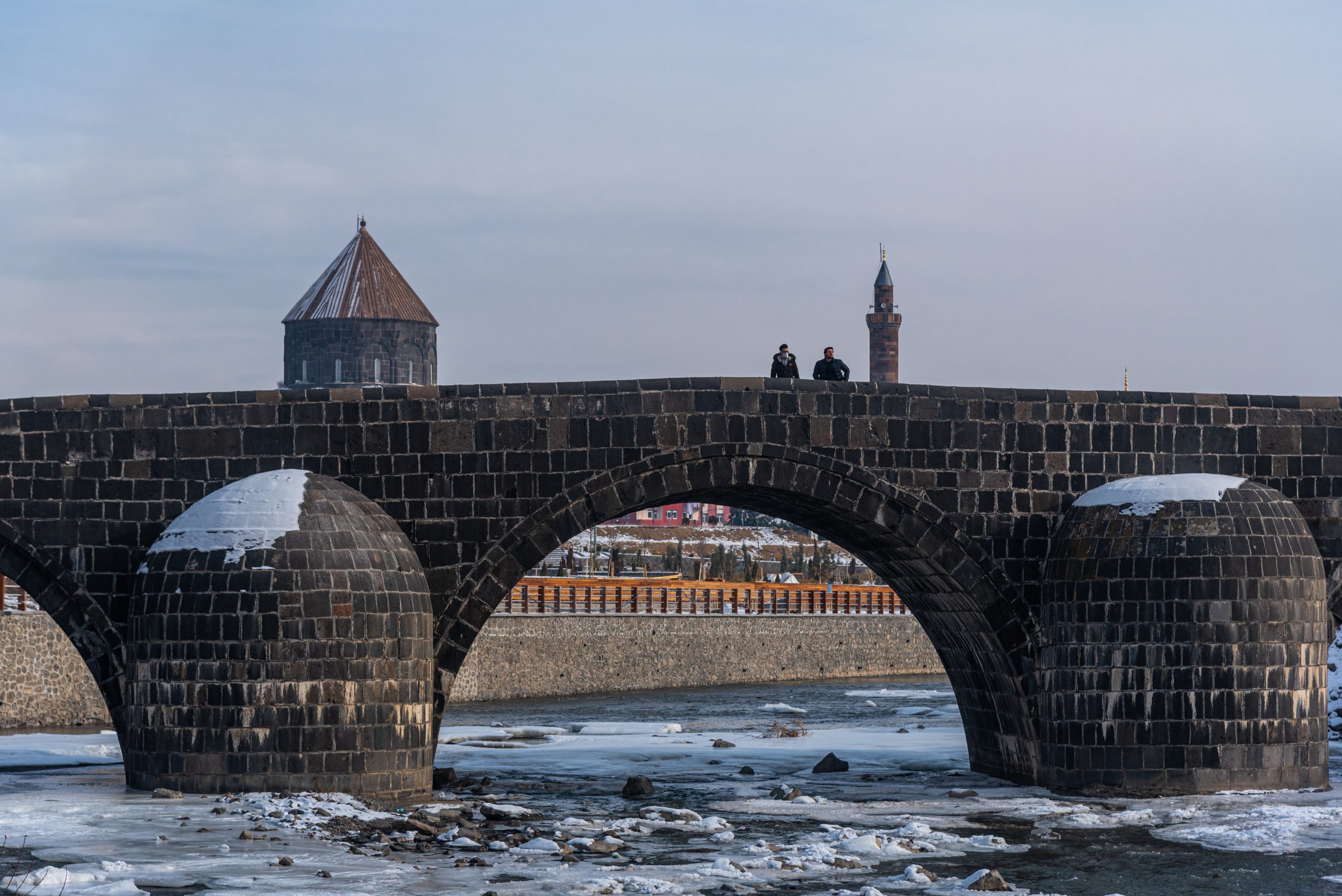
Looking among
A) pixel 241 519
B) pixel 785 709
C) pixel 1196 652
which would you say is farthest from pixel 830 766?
pixel 785 709

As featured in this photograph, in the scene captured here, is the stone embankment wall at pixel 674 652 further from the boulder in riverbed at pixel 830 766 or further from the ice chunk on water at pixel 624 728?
the boulder in riverbed at pixel 830 766

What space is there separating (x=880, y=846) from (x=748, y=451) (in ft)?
16.6

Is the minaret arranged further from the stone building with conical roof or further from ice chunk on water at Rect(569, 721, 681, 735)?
ice chunk on water at Rect(569, 721, 681, 735)

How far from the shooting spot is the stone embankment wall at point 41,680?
30.2 m

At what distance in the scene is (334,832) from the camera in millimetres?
14391

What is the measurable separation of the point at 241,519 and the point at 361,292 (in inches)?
2540

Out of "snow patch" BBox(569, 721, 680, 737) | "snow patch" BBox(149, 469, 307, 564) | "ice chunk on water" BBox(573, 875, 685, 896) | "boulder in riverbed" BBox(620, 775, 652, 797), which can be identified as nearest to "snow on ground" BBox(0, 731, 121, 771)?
"snow patch" BBox(149, 469, 307, 564)

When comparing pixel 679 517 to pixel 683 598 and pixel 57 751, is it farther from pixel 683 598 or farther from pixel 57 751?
pixel 57 751

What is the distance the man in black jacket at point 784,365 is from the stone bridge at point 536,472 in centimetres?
166

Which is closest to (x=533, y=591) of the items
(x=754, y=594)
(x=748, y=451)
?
(x=754, y=594)

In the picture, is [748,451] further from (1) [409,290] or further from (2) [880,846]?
(1) [409,290]

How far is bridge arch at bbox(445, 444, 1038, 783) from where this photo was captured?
1783cm

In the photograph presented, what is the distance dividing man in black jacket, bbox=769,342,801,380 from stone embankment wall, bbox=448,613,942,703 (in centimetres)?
1991

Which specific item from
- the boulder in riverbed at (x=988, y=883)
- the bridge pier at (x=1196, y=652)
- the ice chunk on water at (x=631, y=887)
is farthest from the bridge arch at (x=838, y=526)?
the boulder in riverbed at (x=988, y=883)
